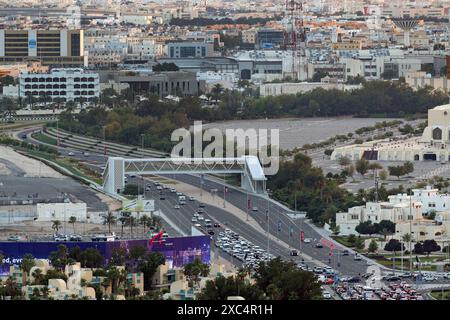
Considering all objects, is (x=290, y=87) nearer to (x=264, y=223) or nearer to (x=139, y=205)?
(x=139, y=205)

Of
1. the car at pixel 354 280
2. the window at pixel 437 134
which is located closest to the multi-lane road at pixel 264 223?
the car at pixel 354 280

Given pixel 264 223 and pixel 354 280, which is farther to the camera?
pixel 264 223

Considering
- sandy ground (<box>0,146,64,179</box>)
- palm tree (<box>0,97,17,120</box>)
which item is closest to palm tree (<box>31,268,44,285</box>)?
sandy ground (<box>0,146,64,179</box>)

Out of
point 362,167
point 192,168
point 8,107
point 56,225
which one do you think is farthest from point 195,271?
point 8,107

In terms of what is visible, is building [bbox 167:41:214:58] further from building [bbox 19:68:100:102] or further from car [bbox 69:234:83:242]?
car [bbox 69:234:83:242]

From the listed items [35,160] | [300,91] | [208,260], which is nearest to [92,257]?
[208,260]

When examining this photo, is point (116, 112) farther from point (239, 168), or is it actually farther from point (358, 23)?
point (358, 23)
